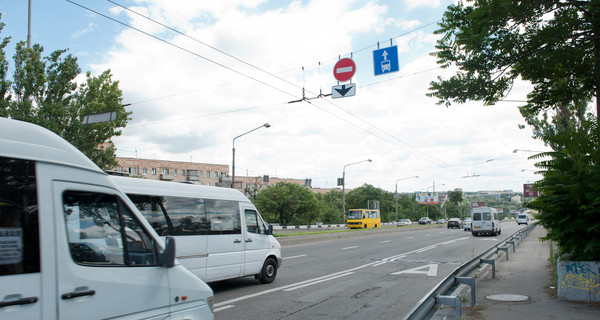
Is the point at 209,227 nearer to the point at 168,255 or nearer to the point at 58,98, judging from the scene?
the point at 168,255

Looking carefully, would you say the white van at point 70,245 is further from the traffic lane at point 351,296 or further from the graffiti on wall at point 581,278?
the graffiti on wall at point 581,278

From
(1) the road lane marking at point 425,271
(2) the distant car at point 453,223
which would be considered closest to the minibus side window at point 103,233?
(1) the road lane marking at point 425,271

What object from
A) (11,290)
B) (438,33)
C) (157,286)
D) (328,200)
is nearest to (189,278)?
(157,286)

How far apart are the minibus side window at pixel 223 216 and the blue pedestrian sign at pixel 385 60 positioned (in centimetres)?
575

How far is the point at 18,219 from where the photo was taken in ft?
8.86

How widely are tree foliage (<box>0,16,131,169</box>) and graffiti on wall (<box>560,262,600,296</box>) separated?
1498 centimetres

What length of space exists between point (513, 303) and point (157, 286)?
22.3ft

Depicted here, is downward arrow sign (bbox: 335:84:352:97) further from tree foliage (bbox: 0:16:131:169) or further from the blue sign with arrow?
tree foliage (bbox: 0:16:131:169)

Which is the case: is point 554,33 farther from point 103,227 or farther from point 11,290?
point 11,290

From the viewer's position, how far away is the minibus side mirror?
3512 mm

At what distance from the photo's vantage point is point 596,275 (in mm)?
7535

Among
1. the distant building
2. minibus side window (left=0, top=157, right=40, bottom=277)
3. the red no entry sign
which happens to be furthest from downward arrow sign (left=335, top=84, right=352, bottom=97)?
the distant building

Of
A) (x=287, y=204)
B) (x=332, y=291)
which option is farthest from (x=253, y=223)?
(x=287, y=204)

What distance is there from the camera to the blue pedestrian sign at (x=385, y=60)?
39.8 feet
